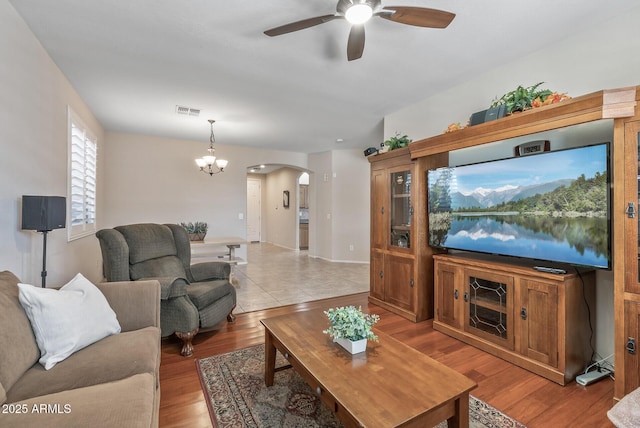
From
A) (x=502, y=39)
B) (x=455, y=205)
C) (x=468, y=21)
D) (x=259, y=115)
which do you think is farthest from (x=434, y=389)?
(x=259, y=115)

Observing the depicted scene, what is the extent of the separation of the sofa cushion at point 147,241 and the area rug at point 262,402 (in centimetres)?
119

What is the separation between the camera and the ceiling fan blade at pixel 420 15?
1.77 metres

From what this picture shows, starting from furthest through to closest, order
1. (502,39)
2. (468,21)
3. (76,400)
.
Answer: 1. (502,39)
2. (468,21)
3. (76,400)

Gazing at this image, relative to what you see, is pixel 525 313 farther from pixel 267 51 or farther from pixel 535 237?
pixel 267 51

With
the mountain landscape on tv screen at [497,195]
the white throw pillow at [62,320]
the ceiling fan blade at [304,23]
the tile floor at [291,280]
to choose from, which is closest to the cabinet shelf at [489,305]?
the mountain landscape on tv screen at [497,195]

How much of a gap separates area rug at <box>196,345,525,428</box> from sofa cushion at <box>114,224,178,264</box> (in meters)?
1.19

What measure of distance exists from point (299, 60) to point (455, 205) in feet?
6.88

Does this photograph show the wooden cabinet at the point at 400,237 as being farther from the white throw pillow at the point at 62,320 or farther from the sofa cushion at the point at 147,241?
the white throw pillow at the point at 62,320

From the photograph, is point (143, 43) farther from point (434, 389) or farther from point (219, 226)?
point (219, 226)

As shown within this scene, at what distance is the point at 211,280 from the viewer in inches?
127

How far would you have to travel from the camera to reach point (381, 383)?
1324 millimetres

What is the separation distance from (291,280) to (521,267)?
140 inches

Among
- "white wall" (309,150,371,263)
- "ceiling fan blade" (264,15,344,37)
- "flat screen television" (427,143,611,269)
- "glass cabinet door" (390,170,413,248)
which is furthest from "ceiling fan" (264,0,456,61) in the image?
"white wall" (309,150,371,263)

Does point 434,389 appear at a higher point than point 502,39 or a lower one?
lower
